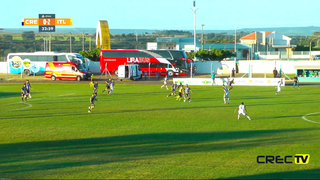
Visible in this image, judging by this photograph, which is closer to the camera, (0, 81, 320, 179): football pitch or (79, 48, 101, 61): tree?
(0, 81, 320, 179): football pitch

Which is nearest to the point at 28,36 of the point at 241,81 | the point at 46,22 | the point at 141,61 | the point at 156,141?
the point at 46,22

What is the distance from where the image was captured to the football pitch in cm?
1527

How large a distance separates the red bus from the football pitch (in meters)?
38.8

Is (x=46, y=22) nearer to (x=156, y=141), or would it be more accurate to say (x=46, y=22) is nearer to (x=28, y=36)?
(x=156, y=141)

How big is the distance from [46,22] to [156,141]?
5933 centimetres

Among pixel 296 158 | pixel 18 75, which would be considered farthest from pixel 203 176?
pixel 18 75

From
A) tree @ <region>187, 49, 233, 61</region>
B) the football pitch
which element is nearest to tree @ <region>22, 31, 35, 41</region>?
tree @ <region>187, 49, 233, 61</region>

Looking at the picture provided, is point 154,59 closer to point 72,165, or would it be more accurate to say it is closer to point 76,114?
point 76,114

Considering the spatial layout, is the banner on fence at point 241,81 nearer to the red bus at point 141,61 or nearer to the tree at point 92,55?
the red bus at point 141,61

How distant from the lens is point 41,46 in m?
139

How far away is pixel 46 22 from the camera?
74.8m

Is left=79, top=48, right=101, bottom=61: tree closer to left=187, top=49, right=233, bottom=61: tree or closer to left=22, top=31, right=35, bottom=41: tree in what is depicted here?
left=187, top=49, right=233, bottom=61: tree

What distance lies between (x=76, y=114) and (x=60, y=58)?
45796mm

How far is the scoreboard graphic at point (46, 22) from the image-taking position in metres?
74.4
